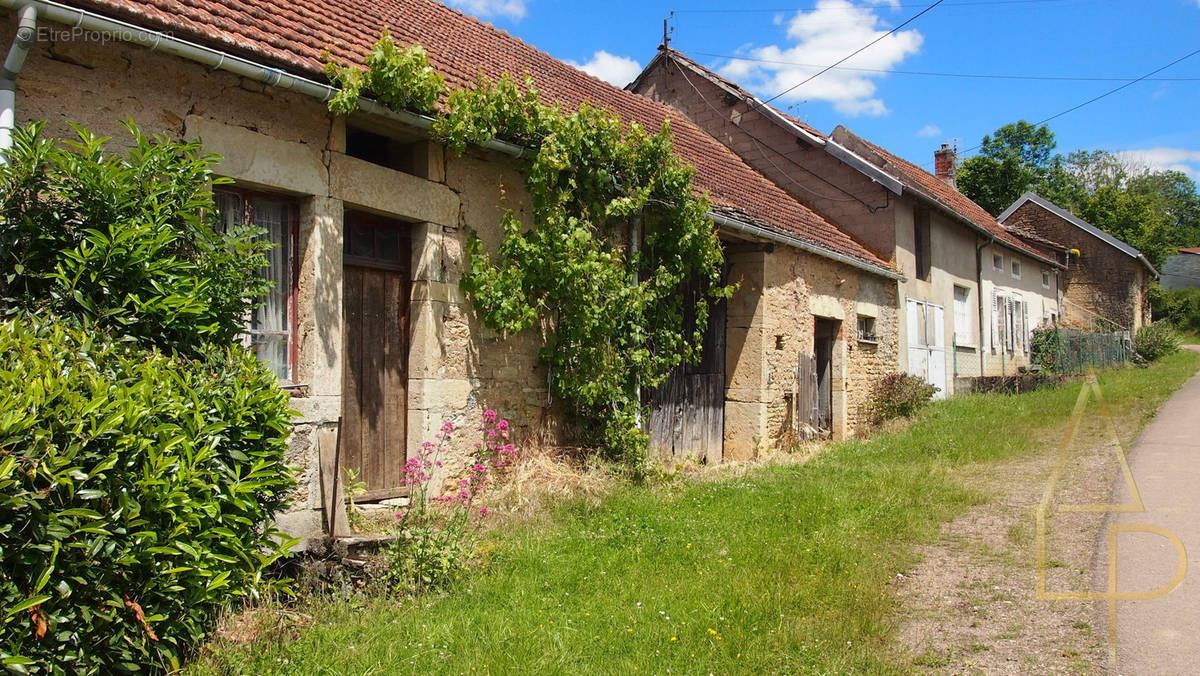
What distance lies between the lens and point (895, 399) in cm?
1263

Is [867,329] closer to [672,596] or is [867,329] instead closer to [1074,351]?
[1074,351]

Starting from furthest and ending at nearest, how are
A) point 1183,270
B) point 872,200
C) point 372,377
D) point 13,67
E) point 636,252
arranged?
1. point 1183,270
2. point 872,200
3. point 636,252
4. point 372,377
5. point 13,67

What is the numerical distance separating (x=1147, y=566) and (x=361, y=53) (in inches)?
260

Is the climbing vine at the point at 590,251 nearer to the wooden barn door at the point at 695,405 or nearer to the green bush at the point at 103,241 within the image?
the wooden barn door at the point at 695,405

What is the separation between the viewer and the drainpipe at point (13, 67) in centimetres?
388

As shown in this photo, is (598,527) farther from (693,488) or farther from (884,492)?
(884,492)

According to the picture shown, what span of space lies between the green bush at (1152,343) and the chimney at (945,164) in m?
6.83

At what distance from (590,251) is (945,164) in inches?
741

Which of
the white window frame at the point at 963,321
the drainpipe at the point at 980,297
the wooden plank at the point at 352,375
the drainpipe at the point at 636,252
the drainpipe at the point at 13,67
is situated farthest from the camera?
the drainpipe at the point at 980,297

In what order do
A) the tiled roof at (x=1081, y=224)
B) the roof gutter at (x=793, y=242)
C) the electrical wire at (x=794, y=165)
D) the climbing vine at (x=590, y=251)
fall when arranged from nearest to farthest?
the climbing vine at (x=590, y=251) → the roof gutter at (x=793, y=242) → the electrical wire at (x=794, y=165) → the tiled roof at (x=1081, y=224)

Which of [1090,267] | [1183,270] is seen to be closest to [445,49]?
[1090,267]

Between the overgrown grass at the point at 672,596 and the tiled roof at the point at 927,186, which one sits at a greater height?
the tiled roof at the point at 927,186

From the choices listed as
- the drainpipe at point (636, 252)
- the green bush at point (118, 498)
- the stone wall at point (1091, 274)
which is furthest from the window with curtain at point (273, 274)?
the stone wall at point (1091, 274)

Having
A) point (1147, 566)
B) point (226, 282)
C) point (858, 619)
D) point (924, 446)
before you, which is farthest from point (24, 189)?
point (924, 446)
